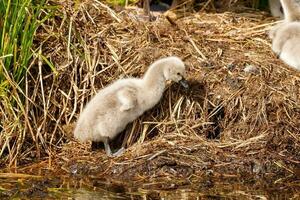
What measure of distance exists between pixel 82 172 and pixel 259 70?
1.81 metres

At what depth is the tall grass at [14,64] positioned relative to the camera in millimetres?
7812

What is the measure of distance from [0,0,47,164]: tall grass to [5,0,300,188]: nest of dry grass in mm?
135

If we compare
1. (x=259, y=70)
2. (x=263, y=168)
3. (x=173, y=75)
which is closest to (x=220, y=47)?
(x=259, y=70)

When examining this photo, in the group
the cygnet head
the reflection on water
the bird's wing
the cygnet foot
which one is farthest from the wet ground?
the cygnet head

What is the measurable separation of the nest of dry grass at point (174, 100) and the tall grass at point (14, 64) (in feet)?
0.44

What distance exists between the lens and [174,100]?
8.12 meters

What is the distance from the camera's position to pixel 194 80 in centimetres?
834

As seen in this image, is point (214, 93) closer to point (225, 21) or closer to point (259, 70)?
point (259, 70)

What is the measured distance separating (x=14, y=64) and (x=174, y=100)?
4.20ft

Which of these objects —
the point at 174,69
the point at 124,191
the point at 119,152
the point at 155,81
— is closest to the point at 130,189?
the point at 124,191

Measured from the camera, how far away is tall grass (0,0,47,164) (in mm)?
7812

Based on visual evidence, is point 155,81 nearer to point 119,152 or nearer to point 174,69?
point 174,69

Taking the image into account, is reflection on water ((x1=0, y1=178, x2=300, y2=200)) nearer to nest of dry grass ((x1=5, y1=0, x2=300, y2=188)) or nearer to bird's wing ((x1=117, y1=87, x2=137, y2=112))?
nest of dry grass ((x1=5, y1=0, x2=300, y2=188))

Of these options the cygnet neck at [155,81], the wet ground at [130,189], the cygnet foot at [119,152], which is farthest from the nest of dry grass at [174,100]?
the cygnet neck at [155,81]
